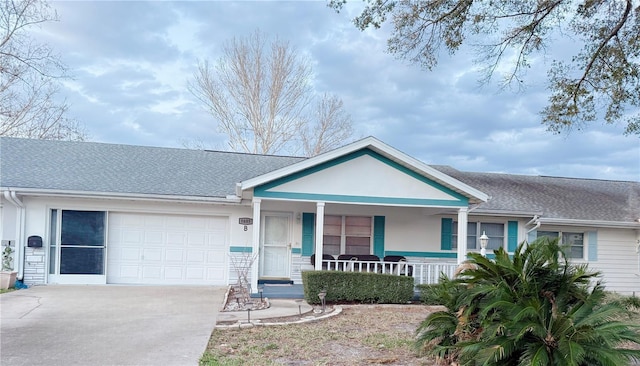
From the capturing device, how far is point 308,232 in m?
13.3

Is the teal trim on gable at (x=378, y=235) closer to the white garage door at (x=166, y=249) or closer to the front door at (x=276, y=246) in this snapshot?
the front door at (x=276, y=246)

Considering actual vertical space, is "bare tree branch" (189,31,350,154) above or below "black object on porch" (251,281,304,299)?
above

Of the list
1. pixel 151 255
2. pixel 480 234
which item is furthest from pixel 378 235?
pixel 151 255

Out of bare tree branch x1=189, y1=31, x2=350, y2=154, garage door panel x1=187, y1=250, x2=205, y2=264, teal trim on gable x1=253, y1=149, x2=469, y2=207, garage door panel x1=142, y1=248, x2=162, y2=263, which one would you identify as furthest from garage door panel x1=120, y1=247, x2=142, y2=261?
bare tree branch x1=189, y1=31, x2=350, y2=154

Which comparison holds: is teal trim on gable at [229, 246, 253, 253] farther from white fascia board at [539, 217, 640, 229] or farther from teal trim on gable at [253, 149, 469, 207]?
white fascia board at [539, 217, 640, 229]

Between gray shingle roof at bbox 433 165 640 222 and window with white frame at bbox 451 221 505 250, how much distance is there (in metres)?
0.68

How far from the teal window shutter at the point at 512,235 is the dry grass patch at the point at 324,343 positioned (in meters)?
6.61

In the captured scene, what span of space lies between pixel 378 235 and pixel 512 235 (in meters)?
4.25

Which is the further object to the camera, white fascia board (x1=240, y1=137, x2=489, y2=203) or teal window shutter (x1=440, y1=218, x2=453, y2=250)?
teal window shutter (x1=440, y1=218, x2=453, y2=250)

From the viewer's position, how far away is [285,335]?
7.23 m

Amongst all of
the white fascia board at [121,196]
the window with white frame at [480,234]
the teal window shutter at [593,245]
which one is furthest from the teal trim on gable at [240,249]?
the teal window shutter at [593,245]

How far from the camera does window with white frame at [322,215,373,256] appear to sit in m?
13.6

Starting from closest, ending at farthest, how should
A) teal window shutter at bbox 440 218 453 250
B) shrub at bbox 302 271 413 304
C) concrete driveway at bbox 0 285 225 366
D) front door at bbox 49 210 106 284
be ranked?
concrete driveway at bbox 0 285 225 366, shrub at bbox 302 271 413 304, front door at bbox 49 210 106 284, teal window shutter at bbox 440 218 453 250

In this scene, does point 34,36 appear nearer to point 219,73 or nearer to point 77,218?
point 77,218
